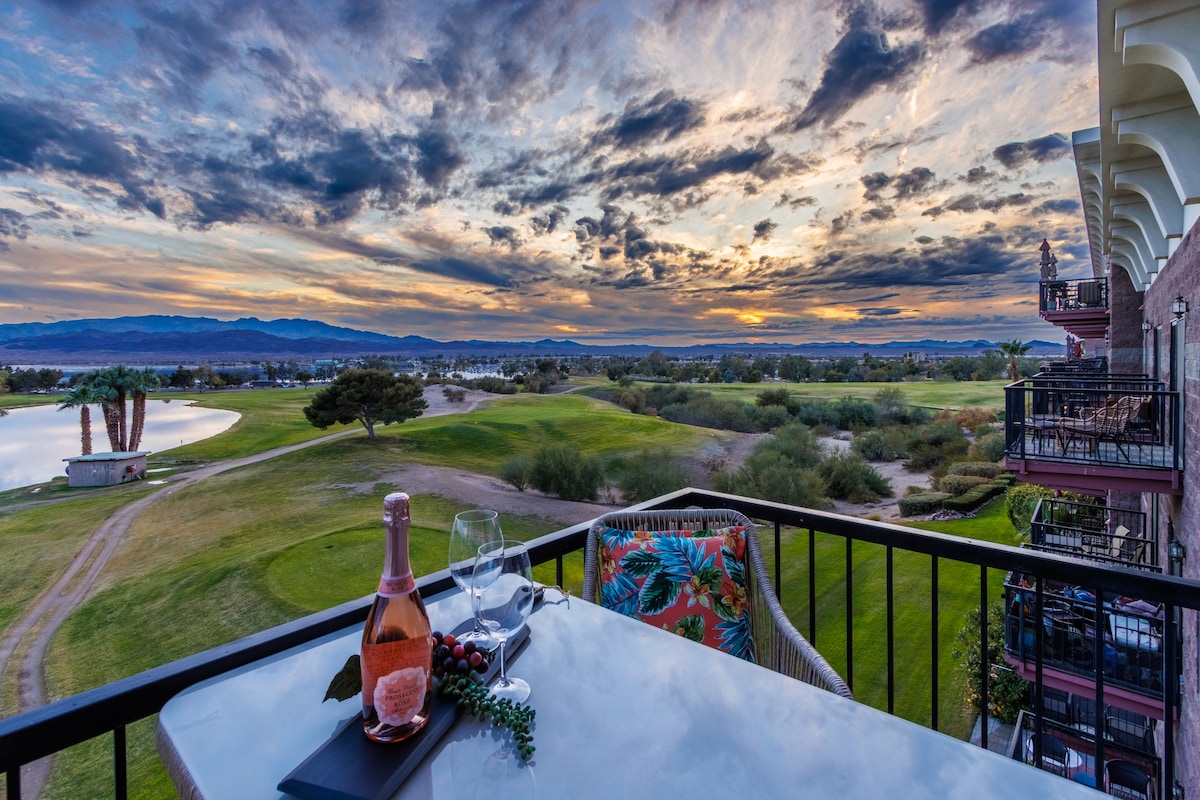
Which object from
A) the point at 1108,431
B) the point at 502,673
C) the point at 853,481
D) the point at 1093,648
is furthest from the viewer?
the point at 853,481

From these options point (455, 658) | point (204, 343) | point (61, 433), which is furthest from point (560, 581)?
point (61, 433)

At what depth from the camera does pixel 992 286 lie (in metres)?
13.4

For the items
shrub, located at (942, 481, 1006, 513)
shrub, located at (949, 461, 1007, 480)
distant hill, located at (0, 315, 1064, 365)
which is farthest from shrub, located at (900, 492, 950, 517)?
distant hill, located at (0, 315, 1064, 365)

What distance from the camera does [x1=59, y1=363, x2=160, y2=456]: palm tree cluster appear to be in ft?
41.5

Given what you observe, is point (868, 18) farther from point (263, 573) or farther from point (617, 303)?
point (263, 573)

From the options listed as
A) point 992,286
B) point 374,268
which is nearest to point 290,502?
point 374,268

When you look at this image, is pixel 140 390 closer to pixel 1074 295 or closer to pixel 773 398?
pixel 1074 295

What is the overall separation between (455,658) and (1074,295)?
1118 cm

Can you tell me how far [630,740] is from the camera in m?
0.74

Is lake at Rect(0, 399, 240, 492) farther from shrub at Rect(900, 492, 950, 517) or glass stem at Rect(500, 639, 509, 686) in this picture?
shrub at Rect(900, 492, 950, 517)

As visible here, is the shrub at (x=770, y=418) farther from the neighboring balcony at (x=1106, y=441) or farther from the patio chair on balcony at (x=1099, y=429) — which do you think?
the patio chair on balcony at (x=1099, y=429)

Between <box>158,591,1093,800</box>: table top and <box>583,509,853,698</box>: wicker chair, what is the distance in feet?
1.65

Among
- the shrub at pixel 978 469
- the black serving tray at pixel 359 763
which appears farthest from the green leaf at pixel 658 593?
the shrub at pixel 978 469

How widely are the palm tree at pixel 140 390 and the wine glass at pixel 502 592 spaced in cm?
1682
